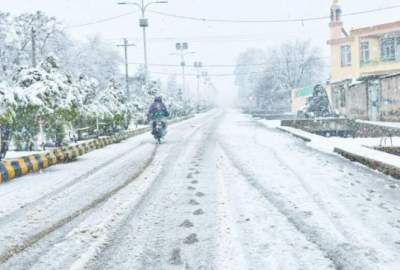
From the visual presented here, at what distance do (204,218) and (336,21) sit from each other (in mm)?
45633

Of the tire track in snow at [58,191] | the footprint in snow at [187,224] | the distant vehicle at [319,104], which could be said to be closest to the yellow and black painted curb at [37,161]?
the tire track in snow at [58,191]

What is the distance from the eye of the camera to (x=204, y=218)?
5.88m

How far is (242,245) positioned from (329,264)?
35.7 inches

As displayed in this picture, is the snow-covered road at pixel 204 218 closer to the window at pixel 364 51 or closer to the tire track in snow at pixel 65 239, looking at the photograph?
the tire track in snow at pixel 65 239

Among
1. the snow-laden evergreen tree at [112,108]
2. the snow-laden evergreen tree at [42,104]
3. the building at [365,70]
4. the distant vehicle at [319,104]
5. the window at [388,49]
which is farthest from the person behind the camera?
the distant vehicle at [319,104]

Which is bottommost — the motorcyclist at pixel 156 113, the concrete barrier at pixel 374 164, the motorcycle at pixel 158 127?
the concrete barrier at pixel 374 164

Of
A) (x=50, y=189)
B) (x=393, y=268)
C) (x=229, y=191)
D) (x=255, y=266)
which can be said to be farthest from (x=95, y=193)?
(x=393, y=268)

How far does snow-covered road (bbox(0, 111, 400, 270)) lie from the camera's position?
4.39m

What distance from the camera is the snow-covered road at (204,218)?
4.39 m

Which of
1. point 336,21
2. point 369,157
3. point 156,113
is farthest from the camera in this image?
point 336,21

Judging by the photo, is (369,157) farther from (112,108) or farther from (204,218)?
(112,108)

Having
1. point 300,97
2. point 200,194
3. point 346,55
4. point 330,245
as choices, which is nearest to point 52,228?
point 200,194

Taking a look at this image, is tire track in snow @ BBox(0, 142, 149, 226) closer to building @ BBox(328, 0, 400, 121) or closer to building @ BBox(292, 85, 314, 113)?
building @ BBox(328, 0, 400, 121)

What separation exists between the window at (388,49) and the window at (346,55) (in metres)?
4.42
